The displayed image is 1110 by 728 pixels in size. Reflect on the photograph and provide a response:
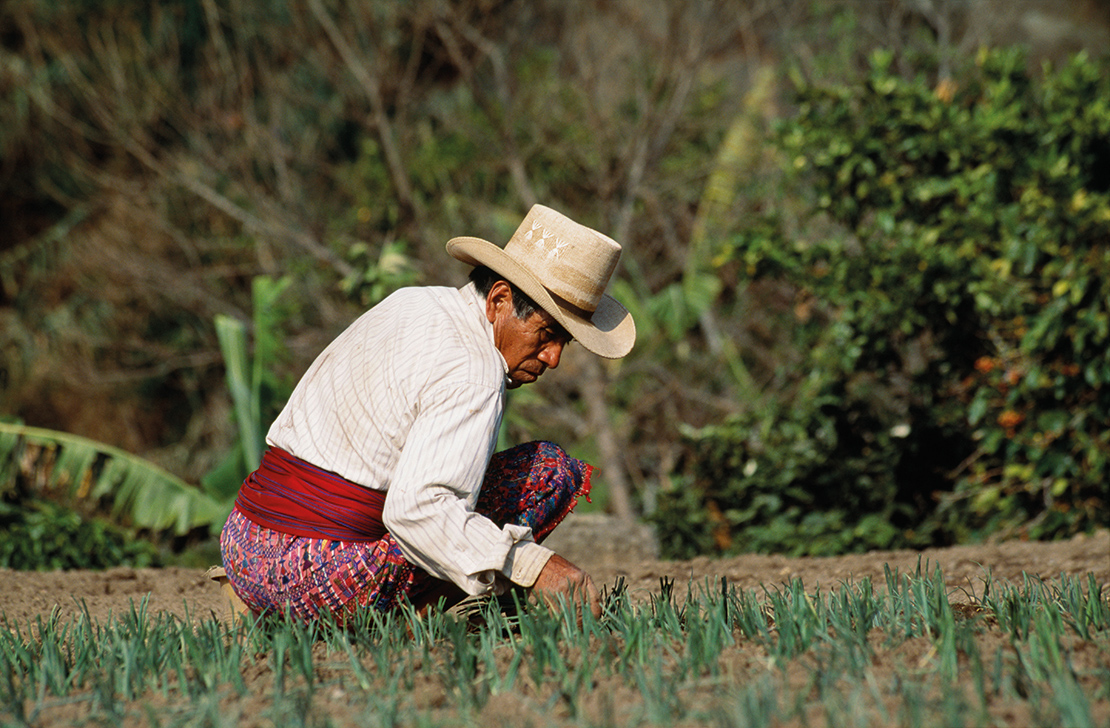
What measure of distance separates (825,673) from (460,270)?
656cm

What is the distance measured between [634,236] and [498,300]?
23.0 feet

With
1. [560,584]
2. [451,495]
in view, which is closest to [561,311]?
[451,495]

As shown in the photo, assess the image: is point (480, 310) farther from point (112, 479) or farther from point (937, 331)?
point (112, 479)

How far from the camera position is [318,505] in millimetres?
2881

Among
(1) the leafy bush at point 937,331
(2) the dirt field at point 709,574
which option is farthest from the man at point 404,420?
(1) the leafy bush at point 937,331

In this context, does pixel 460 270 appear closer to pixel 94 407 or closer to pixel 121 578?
pixel 121 578

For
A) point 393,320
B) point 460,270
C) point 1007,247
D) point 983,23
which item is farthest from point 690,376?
point 393,320

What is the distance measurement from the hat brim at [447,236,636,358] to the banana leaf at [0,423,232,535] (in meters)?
3.51

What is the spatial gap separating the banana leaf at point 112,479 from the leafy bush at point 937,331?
2789 mm

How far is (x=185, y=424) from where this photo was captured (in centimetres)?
1158

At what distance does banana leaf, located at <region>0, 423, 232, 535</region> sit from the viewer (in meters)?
5.90

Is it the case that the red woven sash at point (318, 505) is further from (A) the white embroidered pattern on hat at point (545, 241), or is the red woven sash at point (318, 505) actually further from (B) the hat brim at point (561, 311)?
(A) the white embroidered pattern on hat at point (545, 241)

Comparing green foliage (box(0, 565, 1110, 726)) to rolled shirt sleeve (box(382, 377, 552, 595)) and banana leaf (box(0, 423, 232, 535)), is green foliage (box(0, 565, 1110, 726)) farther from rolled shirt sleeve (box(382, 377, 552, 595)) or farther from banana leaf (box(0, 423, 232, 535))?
banana leaf (box(0, 423, 232, 535))

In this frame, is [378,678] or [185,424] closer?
[378,678]
